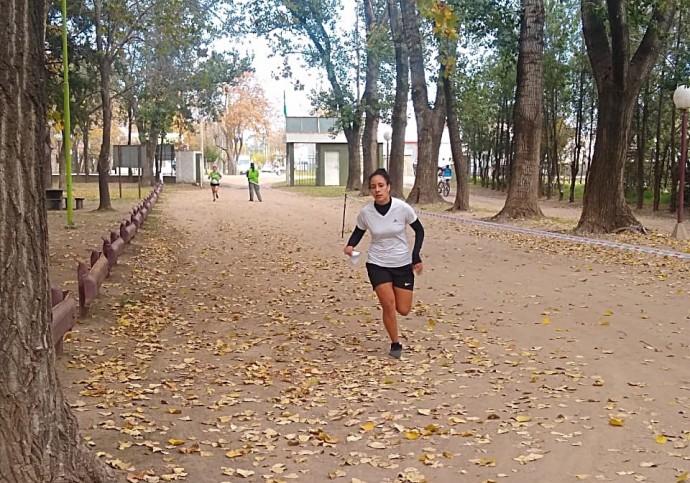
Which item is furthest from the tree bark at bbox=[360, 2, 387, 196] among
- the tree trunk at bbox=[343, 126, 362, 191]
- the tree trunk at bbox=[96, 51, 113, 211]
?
the tree trunk at bbox=[96, 51, 113, 211]

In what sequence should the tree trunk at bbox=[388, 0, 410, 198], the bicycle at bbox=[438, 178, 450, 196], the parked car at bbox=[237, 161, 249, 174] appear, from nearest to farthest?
1. the tree trunk at bbox=[388, 0, 410, 198]
2. the bicycle at bbox=[438, 178, 450, 196]
3. the parked car at bbox=[237, 161, 249, 174]

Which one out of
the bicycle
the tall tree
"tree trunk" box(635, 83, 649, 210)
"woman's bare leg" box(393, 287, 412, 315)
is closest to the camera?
"woman's bare leg" box(393, 287, 412, 315)

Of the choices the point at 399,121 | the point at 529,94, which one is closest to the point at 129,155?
the point at 399,121

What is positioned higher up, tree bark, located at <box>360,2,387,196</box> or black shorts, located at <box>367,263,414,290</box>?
tree bark, located at <box>360,2,387,196</box>

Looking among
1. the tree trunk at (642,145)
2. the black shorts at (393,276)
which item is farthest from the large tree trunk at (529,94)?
the black shorts at (393,276)

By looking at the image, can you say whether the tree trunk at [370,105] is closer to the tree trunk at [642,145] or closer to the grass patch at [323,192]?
the grass patch at [323,192]

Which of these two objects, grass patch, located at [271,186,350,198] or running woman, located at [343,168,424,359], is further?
grass patch, located at [271,186,350,198]

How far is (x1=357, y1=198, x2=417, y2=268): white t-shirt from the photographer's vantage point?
7199 mm

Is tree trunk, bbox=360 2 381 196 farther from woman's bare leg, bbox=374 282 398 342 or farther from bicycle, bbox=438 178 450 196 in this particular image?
woman's bare leg, bbox=374 282 398 342

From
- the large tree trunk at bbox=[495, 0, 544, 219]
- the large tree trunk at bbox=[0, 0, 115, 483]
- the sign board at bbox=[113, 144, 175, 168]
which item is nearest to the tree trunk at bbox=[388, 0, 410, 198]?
the sign board at bbox=[113, 144, 175, 168]

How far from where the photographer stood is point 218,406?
19.3ft

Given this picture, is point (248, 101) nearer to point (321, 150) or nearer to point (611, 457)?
point (321, 150)

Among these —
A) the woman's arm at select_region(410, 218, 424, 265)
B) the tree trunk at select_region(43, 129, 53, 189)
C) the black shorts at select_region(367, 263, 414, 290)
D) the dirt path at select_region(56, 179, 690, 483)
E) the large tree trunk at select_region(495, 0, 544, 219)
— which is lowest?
the dirt path at select_region(56, 179, 690, 483)

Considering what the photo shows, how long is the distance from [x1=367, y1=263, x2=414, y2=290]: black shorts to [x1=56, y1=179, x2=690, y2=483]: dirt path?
25.5 inches
